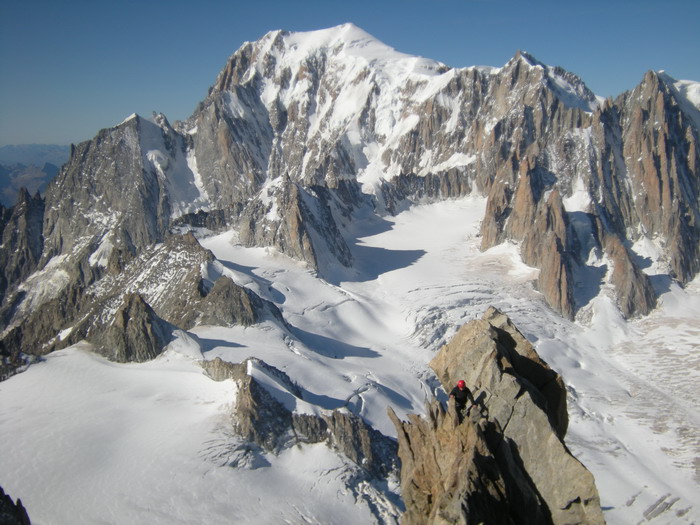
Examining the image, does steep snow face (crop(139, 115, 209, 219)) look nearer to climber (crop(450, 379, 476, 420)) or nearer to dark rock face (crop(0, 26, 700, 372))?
dark rock face (crop(0, 26, 700, 372))

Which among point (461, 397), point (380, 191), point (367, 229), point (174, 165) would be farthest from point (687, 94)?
point (461, 397)

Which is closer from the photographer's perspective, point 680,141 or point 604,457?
point 604,457

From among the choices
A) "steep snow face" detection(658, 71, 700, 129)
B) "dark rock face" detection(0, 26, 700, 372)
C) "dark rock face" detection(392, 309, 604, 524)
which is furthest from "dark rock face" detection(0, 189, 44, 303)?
"steep snow face" detection(658, 71, 700, 129)

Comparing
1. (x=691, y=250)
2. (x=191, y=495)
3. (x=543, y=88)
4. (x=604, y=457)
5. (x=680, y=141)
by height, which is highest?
(x=543, y=88)

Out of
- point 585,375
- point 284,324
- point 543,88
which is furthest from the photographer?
point 543,88

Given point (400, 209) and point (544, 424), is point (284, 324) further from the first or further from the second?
point (400, 209)

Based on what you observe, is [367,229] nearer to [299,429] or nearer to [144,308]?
[144,308]

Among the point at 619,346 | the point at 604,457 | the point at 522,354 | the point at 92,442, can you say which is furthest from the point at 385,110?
the point at 522,354
